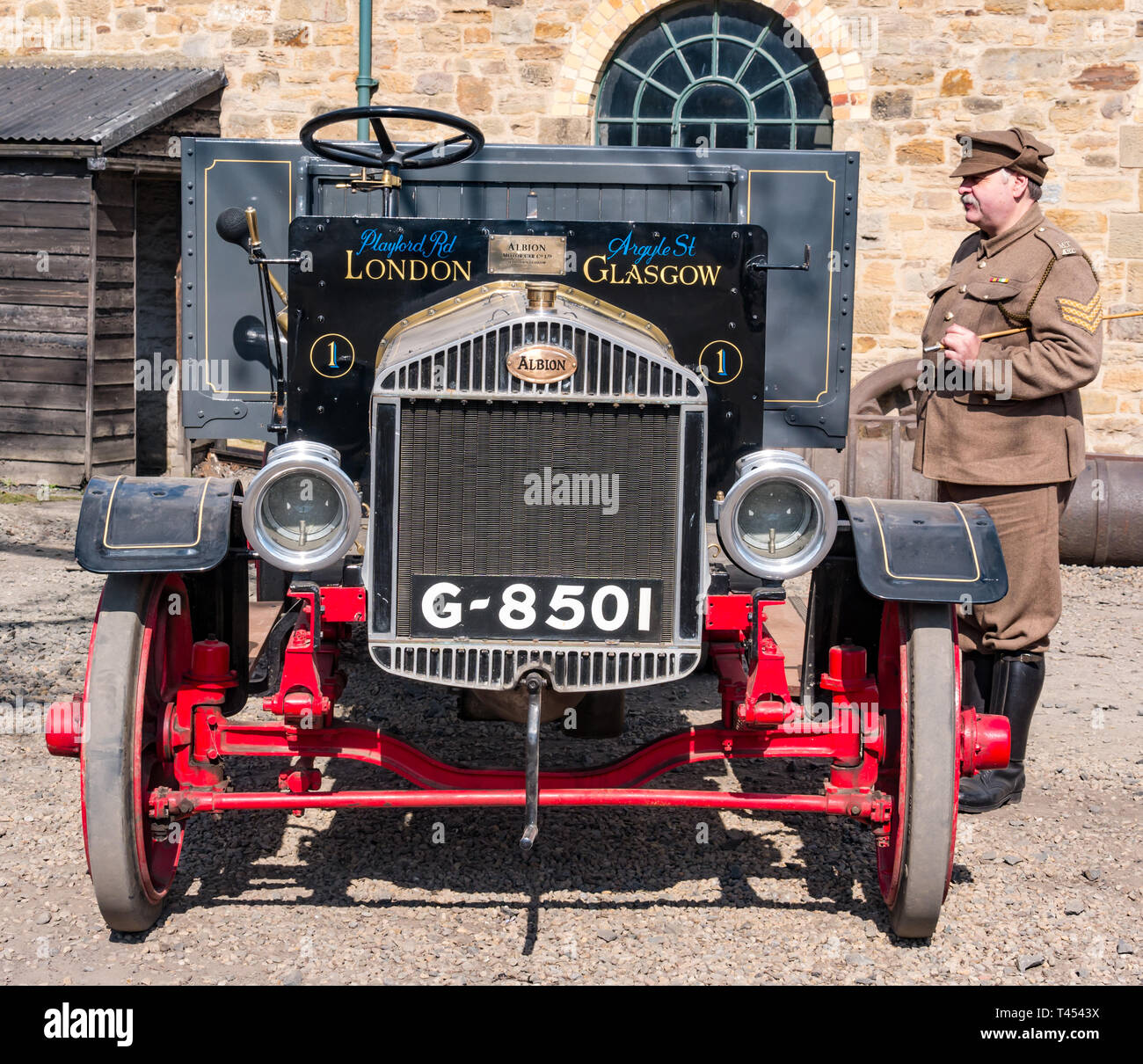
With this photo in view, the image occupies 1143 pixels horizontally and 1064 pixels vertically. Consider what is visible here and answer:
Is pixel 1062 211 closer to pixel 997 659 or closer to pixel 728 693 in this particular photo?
pixel 997 659

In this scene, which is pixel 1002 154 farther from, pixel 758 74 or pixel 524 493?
pixel 758 74

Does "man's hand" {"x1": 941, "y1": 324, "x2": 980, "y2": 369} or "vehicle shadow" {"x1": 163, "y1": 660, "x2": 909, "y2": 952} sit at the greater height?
"man's hand" {"x1": 941, "y1": 324, "x2": 980, "y2": 369}

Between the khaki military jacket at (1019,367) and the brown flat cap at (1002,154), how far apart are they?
6.0 inches

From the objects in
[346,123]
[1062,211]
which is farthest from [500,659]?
[1062,211]

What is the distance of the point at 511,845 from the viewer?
3.92 m

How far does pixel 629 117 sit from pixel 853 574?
658 cm

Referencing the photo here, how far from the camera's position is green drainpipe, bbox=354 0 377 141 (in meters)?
9.45

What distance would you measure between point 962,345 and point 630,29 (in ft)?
20.2

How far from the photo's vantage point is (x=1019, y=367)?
420 cm

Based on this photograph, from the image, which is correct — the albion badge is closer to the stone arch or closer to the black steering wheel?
the black steering wheel

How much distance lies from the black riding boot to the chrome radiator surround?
158 centimetres

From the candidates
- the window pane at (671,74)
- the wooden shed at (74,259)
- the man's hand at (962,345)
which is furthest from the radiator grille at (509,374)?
the wooden shed at (74,259)

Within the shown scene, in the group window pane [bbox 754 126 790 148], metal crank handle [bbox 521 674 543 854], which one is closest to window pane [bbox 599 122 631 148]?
window pane [bbox 754 126 790 148]

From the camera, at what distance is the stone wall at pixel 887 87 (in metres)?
9.04
